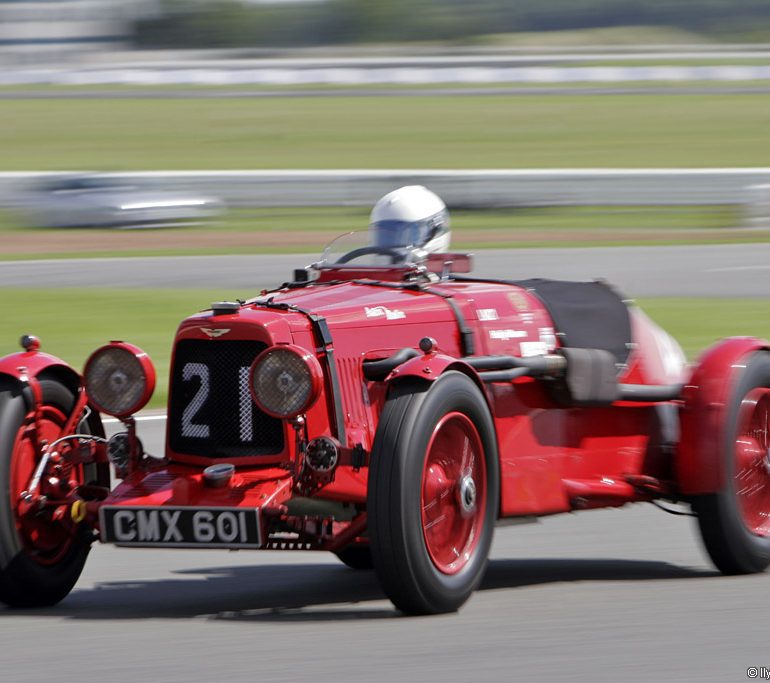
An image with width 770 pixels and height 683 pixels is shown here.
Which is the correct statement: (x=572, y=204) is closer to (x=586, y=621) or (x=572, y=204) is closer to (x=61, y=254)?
(x=61, y=254)

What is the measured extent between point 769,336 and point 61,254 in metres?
11.7

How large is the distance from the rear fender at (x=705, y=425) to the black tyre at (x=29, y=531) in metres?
2.41

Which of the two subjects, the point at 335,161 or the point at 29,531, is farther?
the point at 335,161

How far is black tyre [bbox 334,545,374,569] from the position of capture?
615 centimetres

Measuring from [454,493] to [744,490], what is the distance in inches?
65.7

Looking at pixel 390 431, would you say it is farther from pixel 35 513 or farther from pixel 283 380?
pixel 35 513

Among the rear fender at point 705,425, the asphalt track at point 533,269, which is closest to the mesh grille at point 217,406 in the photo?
the rear fender at point 705,425

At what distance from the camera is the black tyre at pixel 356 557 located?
615 cm

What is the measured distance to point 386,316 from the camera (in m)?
5.45

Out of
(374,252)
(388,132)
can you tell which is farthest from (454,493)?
(388,132)

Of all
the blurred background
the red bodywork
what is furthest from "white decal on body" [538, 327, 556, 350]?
the blurred background

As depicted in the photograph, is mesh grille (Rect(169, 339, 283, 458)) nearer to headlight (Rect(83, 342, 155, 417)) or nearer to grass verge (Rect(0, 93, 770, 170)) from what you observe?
headlight (Rect(83, 342, 155, 417))

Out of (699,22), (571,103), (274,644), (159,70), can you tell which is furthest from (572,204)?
(699,22)

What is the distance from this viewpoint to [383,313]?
545 cm
